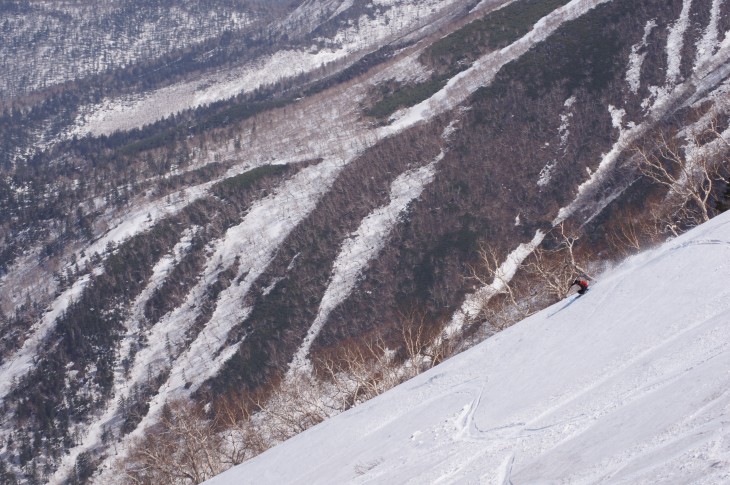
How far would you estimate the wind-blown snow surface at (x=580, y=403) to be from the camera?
1106 centimetres

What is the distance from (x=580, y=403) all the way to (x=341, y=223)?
8592 centimetres

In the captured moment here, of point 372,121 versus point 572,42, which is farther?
point 372,121

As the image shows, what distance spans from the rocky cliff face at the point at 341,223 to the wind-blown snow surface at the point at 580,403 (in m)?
36.8

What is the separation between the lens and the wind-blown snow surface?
11.1m

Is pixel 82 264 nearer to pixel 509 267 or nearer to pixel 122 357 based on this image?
pixel 122 357

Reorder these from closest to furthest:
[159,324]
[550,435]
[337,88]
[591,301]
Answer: [550,435] < [591,301] < [159,324] < [337,88]

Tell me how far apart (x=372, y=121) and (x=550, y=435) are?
122611 millimetres

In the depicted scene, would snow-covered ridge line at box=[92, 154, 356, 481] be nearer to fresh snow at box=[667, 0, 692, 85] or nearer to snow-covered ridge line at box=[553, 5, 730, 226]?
snow-covered ridge line at box=[553, 5, 730, 226]

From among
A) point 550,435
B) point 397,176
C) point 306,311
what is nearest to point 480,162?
point 397,176

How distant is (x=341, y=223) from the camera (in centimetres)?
9919

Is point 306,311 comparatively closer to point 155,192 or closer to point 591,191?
point 591,191

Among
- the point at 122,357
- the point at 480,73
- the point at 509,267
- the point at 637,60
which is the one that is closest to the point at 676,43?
the point at 637,60

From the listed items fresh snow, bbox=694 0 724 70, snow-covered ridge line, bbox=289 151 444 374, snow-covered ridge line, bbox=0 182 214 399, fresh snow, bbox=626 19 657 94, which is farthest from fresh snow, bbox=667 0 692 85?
snow-covered ridge line, bbox=0 182 214 399

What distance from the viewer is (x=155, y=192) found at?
13150cm
